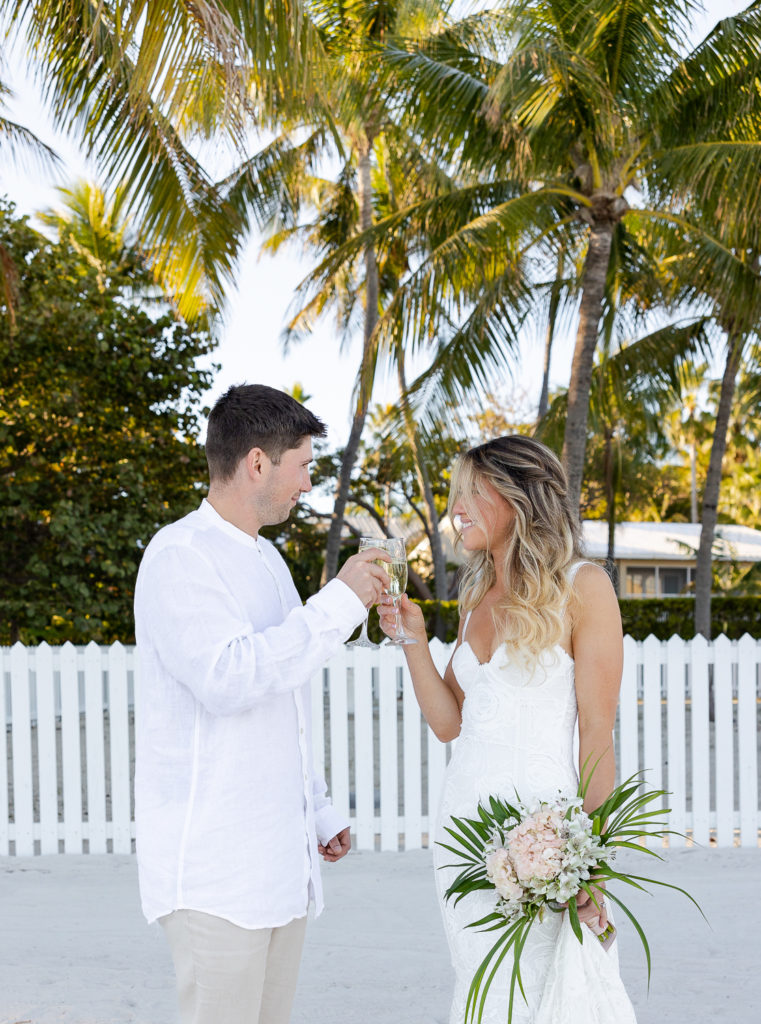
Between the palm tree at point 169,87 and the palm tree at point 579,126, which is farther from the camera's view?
the palm tree at point 579,126

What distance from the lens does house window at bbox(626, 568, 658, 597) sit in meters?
32.3

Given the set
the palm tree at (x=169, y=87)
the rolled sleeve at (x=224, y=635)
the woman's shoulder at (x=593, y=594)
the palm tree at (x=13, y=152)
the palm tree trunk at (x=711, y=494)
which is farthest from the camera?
the palm tree trunk at (x=711, y=494)

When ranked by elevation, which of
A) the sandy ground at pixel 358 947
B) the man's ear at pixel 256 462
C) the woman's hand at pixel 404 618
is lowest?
the sandy ground at pixel 358 947

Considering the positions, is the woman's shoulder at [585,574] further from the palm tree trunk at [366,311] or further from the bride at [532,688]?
the palm tree trunk at [366,311]

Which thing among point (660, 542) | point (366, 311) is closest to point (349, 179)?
point (366, 311)

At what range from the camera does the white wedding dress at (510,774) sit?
7.78 ft

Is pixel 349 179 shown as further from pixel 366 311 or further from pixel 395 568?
pixel 395 568

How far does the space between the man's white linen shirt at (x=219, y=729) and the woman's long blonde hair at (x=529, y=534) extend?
23.6 inches

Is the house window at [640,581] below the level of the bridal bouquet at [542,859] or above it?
below

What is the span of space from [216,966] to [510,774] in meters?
0.90

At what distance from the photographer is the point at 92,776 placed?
637cm

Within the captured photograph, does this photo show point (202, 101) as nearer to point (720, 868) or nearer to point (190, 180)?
point (190, 180)

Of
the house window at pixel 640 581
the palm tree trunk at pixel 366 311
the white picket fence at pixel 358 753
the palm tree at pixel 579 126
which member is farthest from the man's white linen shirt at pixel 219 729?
the house window at pixel 640 581

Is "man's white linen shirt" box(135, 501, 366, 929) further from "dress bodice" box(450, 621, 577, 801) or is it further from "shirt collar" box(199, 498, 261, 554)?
"dress bodice" box(450, 621, 577, 801)
